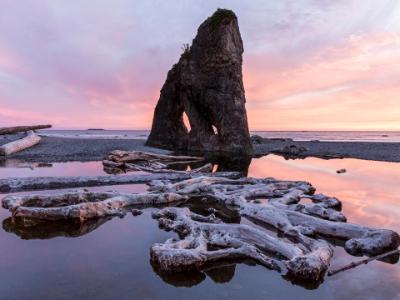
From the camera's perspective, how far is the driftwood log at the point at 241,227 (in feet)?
15.0

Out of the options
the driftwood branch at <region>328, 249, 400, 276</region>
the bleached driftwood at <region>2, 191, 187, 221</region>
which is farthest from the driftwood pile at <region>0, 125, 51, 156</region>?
the driftwood branch at <region>328, 249, 400, 276</region>

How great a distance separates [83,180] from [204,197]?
441 cm

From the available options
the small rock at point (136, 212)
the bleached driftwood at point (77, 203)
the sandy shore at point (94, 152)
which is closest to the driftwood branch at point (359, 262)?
the small rock at point (136, 212)

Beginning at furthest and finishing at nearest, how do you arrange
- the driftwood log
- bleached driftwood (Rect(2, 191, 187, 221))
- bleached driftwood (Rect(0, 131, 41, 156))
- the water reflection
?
bleached driftwood (Rect(0, 131, 41, 156)) < bleached driftwood (Rect(2, 191, 187, 221)) < the driftwood log < the water reflection

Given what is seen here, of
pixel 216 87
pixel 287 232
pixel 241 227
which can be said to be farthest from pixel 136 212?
pixel 216 87

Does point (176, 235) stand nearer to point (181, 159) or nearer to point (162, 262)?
point (162, 262)

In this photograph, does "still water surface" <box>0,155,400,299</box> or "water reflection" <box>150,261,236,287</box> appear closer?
"still water surface" <box>0,155,400,299</box>

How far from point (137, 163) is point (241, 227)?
38.9 feet

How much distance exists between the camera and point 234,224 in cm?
599

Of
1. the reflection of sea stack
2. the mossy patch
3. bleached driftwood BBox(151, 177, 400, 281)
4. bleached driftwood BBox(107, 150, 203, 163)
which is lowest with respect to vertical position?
bleached driftwood BBox(151, 177, 400, 281)

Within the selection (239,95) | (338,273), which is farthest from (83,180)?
(239,95)

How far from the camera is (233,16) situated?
2853 cm

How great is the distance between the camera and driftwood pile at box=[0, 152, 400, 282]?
15.1ft

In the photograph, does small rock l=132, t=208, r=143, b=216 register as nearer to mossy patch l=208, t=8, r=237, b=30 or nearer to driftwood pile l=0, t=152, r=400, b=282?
driftwood pile l=0, t=152, r=400, b=282
